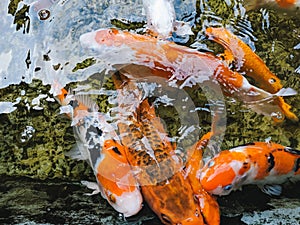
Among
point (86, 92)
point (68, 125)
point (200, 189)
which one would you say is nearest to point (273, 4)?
point (86, 92)

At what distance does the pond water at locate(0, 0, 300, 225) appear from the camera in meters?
2.91

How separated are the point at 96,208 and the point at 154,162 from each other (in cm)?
45

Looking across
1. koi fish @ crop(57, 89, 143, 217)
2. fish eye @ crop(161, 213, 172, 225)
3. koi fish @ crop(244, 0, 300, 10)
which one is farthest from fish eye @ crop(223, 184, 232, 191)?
koi fish @ crop(244, 0, 300, 10)

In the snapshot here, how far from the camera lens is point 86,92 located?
3557 mm

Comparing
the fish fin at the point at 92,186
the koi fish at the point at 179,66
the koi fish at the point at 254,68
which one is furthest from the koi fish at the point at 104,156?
the koi fish at the point at 254,68

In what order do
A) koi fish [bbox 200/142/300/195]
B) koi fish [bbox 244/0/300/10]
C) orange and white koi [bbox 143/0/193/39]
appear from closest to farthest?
koi fish [bbox 200/142/300/195] < orange and white koi [bbox 143/0/193/39] < koi fish [bbox 244/0/300/10]

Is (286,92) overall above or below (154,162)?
above

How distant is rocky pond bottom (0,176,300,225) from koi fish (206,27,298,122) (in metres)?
0.65

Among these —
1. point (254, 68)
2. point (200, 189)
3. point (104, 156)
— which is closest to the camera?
point (200, 189)

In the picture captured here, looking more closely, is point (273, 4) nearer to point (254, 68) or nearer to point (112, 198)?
point (254, 68)

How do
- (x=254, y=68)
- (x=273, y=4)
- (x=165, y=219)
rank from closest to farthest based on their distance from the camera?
(x=165, y=219) → (x=254, y=68) → (x=273, y=4)

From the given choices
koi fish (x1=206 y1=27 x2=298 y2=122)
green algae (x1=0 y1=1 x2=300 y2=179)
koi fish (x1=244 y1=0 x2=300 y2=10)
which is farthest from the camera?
koi fish (x1=244 y1=0 x2=300 y2=10)

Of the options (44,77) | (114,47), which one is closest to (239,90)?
(114,47)

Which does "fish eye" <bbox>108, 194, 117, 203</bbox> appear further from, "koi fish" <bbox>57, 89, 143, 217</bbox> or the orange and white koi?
the orange and white koi
